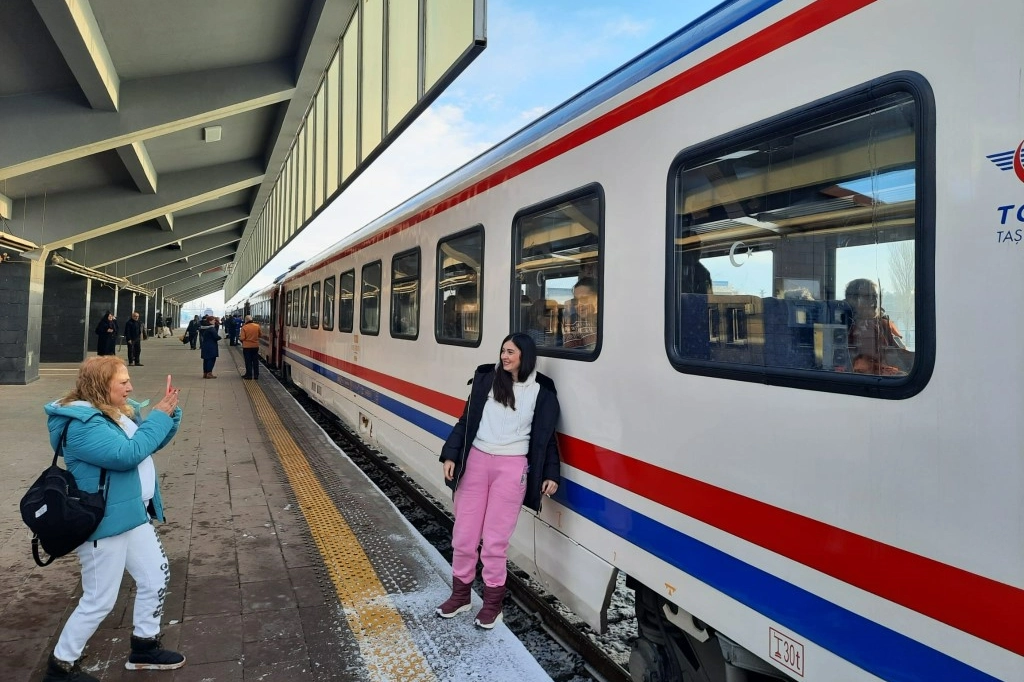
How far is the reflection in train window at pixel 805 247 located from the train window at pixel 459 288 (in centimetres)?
203

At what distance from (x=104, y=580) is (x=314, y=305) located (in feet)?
29.7

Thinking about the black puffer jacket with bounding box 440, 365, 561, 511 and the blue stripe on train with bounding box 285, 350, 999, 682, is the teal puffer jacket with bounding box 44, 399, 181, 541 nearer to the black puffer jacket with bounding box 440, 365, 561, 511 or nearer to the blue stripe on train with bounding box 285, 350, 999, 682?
the black puffer jacket with bounding box 440, 365, 561, 511

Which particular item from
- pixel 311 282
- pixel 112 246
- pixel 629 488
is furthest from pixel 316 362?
pixel 112 246

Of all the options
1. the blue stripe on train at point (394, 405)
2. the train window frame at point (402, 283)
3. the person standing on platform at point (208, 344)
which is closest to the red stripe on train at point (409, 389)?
the blue stripe on train at point (394, 405)

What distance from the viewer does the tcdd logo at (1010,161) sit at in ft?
5.11

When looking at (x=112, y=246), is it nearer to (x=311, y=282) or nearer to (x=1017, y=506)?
Answer: (x=311, y=282)

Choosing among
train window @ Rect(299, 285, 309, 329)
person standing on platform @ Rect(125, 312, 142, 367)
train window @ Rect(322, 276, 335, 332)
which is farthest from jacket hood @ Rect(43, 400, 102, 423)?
person standing on platform @ Rect(125, 312, 142, 367)

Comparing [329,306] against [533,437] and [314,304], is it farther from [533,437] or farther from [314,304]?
[533,437]

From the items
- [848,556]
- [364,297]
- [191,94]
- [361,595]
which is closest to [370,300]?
[364,297]

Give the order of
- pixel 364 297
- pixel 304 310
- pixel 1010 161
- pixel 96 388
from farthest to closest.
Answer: pixel 304 310 < pixel 364 297 < pixel 96 388 < pixel 1010 161

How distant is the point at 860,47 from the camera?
1941mm

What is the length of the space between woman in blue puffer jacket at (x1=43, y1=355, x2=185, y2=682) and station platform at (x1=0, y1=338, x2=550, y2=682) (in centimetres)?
22

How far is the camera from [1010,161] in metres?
1.58

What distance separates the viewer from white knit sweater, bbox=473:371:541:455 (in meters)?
3.43
